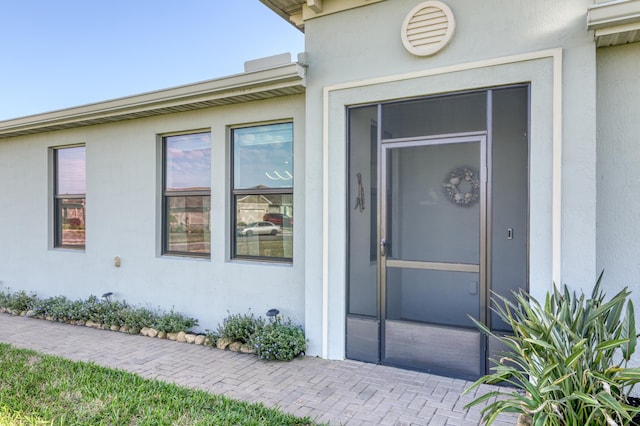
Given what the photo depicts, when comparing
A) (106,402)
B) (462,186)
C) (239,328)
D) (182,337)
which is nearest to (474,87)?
(462,186)

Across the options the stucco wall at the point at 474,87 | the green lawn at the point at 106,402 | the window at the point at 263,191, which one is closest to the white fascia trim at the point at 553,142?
the stucco wall at the point at 474,87

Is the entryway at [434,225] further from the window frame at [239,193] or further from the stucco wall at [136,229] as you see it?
the window frame at [239,193]

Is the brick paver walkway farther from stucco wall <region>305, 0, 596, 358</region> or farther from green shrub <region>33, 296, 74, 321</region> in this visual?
green shrub <region>33, 296, 74, 321</region>

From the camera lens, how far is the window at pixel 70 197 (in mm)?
6762

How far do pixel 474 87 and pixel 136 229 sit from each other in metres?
4.92

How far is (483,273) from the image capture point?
12.4 ft

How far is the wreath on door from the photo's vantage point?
4.07m

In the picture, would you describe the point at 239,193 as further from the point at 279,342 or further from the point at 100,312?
the point at 100,312

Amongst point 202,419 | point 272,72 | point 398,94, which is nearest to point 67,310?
point 202,419

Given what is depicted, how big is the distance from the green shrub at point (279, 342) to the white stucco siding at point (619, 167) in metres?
2.96

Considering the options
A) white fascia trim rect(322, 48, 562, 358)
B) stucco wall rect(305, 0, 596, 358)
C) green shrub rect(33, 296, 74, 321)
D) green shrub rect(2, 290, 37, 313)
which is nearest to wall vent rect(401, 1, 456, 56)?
stucco wall rect(305, 0, 596, 358)

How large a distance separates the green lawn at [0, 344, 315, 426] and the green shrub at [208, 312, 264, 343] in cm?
117

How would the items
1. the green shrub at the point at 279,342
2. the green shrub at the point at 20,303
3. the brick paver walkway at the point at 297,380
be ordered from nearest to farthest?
1. the brick paver walkway at the point at 297,380
2. the green shrub at the point at 279,342
3. the green shrub at the point at 20,303

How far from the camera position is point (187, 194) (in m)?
5.77
